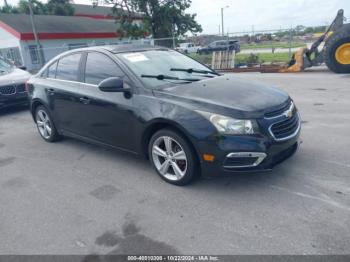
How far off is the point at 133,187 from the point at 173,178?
504 millimetres

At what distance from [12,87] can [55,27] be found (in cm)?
2184

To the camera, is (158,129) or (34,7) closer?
(158,129)

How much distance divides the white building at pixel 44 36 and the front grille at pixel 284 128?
19.5 m

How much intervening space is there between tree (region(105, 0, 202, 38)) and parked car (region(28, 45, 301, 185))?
85.1ft

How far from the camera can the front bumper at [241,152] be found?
321 cm

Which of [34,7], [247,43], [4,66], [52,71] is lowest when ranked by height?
[247,43]

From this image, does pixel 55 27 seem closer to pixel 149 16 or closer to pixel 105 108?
pixel 149 16

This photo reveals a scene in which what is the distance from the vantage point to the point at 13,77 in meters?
8.34

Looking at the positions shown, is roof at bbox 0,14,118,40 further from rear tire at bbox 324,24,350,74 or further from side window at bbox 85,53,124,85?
side window at bbox 85,53,124,85

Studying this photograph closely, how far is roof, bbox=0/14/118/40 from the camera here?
76.6ft

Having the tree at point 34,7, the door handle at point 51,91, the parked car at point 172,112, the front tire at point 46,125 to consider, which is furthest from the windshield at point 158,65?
the tree at point 34,7

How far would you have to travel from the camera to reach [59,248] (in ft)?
9.18

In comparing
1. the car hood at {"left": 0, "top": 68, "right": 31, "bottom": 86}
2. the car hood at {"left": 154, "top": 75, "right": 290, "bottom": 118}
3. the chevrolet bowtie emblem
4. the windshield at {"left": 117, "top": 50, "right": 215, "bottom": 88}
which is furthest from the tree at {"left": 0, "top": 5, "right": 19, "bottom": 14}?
the chevrolet bowtie emblem

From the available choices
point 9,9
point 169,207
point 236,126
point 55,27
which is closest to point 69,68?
point 169,207
